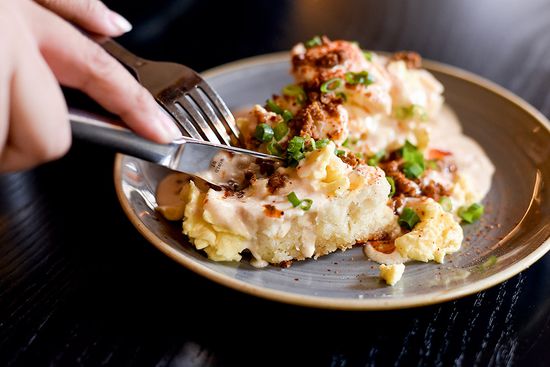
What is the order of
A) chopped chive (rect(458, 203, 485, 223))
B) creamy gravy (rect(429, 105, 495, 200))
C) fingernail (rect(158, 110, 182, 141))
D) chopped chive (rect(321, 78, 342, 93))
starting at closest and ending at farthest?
1. fingernail (rect(158, 110, 182, 141))
2. chopped chive (rect(458, 203, 485, 223))
3. chopped chive (rect(321, 78, 342, 93))
4. creamy gravy (rect(429, 105, 495, 200))

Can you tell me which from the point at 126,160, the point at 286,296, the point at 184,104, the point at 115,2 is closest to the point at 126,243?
the point at 126,160

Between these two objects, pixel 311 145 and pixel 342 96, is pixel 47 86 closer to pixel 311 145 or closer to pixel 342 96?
pixel 311 145

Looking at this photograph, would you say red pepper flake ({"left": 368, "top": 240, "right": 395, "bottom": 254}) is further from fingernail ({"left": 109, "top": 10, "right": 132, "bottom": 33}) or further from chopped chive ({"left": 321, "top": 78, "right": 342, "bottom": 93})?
fingernail ({"left": 109, "top": 10, "right": 132, "bottom": 33})

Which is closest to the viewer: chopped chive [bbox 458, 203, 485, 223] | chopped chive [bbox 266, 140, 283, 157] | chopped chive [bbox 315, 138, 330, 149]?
chopped chive [bbox 315, 138, 330, 149]

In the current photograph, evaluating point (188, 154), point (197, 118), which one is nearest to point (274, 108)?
point (197, 118)

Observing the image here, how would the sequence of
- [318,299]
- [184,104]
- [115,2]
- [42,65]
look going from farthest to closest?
[115,2]
[184,104]
[318,299]
[42,65]

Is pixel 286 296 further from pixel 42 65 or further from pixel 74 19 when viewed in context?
pixel 74 19

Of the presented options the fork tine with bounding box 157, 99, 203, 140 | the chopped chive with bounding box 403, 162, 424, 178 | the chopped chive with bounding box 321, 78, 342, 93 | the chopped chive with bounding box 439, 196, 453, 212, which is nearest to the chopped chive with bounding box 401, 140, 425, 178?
the chopped chive with bounding box 403, 162, 424, 178
